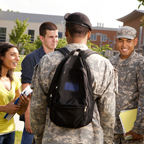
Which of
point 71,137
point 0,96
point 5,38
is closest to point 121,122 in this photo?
point 71,137

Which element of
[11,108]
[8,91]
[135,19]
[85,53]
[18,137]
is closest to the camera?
[85,53]

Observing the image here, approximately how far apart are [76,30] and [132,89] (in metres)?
1.49

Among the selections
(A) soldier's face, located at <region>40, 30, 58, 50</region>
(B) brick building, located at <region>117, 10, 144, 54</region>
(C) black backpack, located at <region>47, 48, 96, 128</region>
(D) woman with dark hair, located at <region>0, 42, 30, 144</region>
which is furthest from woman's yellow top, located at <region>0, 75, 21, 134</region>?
(B) brick building, located at <region>117, 10, 144, 54</region>

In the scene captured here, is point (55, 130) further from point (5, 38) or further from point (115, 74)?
point (5, 38)

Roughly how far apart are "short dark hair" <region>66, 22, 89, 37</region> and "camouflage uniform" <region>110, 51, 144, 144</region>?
131 centimetres

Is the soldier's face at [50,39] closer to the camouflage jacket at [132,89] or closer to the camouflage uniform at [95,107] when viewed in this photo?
the camouflage jacket at [132,89]

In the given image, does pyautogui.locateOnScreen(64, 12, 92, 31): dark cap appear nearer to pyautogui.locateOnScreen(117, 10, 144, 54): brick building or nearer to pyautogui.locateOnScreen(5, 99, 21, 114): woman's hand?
pyautogui.locateOnScreen(5, 99, 21, 114): woman's hand

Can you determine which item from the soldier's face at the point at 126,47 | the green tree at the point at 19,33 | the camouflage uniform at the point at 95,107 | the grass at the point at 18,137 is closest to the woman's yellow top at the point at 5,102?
the camouflage uniform at the point at 95,107

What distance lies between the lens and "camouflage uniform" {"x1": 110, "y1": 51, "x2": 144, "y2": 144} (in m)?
3.49

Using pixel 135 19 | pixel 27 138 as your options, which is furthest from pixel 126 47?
pixel 135 19

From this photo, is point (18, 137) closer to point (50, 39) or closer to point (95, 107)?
point (50, 39)

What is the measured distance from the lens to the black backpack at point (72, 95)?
7.32ft

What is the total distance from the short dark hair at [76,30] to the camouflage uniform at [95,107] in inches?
4.3

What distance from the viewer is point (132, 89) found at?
361cm
